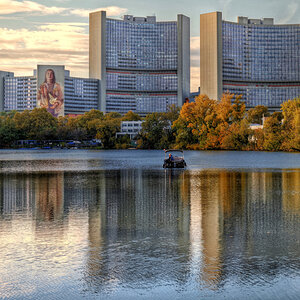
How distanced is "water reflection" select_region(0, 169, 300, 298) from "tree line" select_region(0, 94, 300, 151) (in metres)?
89.8

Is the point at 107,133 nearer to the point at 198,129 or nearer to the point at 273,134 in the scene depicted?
the point at 198,129

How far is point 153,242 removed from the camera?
38.9 ft

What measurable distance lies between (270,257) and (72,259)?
395 cm

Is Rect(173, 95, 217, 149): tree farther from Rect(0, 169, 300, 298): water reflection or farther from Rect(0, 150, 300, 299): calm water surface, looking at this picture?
Rect(0, 150, 300, 299): calm water surface

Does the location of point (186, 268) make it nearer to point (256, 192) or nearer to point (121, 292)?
point (121, 292)

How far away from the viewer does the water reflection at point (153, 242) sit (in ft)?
28.5

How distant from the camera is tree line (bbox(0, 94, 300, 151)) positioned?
370 ft

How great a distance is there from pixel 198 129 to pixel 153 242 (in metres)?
126

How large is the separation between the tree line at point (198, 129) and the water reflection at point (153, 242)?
89.8 metres

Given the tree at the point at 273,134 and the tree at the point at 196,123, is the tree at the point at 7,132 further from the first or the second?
the tree at the point at 273,134

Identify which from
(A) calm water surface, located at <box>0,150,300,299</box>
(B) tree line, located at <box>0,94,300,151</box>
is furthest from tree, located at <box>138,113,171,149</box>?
(A) calm water surface, located at <box>0,150,300,299</box>

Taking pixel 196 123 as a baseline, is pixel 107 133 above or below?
below

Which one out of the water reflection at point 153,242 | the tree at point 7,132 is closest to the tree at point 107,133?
the tree at point 7,132

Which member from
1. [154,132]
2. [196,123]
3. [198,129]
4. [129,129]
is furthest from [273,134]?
[129,129]
